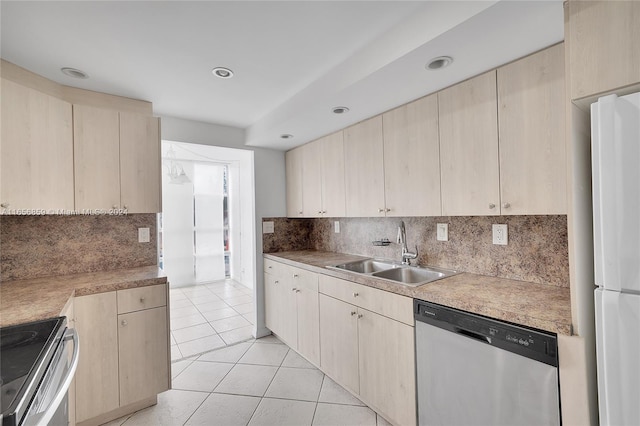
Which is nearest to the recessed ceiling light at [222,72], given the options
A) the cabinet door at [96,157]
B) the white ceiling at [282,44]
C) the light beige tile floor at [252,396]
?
the white ceiling at [282,44]

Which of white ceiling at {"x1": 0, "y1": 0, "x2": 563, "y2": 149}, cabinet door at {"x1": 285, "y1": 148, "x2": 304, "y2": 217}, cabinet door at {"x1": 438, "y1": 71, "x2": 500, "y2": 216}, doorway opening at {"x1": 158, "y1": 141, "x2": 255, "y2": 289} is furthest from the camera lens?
doorway opening at {"x1": 158, "y1": 141, "x2": 255, "y2": 289}

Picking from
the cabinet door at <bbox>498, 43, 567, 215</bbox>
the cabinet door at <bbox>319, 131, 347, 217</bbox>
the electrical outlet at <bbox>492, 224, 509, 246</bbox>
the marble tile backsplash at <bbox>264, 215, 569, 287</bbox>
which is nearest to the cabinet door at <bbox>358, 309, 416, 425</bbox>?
the marble tile backsplash at <bbox>264, 215, 569, 287</bbox>

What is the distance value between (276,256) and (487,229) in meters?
2.03

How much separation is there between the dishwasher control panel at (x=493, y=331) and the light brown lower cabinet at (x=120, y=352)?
1872 millimetres

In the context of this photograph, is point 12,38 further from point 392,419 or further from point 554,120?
point 392,419

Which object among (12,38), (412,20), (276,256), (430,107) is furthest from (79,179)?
(430,107)

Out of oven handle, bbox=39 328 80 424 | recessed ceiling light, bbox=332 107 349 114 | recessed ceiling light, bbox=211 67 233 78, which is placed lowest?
oven handle, bbox=39 328 80 424

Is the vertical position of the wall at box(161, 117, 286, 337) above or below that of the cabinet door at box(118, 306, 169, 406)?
above

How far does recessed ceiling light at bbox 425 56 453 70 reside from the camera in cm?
149

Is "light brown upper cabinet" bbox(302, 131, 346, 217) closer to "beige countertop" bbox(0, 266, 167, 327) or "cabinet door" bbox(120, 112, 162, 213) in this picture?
"cabinet door" bbox(120, 112, 162, 213)

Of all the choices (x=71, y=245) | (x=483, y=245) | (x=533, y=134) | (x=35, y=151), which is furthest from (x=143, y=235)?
(x=533, y=134)

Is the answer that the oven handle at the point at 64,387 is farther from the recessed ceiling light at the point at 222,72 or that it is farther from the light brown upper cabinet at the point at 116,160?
the recessed ceiling light at the point at 222,72

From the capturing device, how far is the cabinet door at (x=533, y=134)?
1.38 m

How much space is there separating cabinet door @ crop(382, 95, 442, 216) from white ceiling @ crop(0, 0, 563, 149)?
11cm
